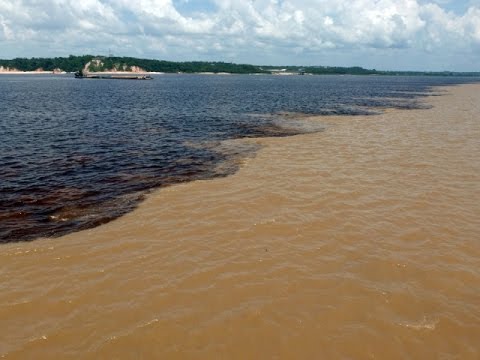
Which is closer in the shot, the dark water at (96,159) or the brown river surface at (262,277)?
the brown river surface at (262,277)

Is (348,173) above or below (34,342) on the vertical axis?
above

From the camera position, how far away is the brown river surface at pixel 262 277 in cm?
849

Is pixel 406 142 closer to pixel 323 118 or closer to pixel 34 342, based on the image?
pixel 323 118

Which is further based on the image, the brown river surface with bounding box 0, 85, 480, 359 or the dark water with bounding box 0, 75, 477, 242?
the dark water with bounding box 0, 75, 477, 242

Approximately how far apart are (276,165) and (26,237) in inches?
566

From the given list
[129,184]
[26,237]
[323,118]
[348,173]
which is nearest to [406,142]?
[348,173]

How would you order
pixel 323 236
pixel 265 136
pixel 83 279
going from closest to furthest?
1. pixel 83 279
2. pixel 323 236
3. pixel 265 136

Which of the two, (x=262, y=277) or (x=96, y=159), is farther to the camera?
(x=96, y=159)

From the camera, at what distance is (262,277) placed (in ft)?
36.3

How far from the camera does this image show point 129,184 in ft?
66.7

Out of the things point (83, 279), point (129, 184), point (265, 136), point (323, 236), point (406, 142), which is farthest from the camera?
point (265, 136)

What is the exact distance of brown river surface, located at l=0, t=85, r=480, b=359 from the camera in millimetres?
8492

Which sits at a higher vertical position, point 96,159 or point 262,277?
point 96,159

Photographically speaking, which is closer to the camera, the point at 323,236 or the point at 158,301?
the point at 158,301
